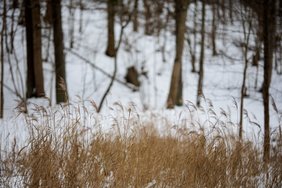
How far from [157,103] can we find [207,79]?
14.2ft

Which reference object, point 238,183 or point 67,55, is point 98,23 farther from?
point 238,183

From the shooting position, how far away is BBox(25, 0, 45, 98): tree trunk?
35.4 ft

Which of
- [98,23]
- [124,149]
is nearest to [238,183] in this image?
[124,149]

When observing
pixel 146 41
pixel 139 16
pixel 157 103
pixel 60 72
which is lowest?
pixel 157 103

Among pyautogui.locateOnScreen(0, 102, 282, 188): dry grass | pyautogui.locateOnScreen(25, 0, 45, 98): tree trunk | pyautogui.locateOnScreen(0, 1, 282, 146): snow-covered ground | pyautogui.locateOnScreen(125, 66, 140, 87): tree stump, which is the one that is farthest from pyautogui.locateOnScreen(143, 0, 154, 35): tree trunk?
pyautogui.locateOnScreen(0, 102, 282, 188): dry grass

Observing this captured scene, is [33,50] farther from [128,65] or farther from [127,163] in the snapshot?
[127,163]

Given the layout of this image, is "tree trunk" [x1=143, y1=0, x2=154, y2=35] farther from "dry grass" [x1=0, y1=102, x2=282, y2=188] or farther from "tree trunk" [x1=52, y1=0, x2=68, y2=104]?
"dry grass" [x1=0, y1=102, x2=282, y2=188]

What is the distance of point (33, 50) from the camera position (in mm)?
11156

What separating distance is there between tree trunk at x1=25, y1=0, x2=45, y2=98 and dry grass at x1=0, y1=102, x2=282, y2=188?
6.55 metres

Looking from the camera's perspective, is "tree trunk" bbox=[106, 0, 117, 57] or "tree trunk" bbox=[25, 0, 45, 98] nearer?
"tree trunk" bbox=[25, 0, 45, 98]

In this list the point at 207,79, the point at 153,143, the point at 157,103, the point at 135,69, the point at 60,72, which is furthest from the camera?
the point at 207,79

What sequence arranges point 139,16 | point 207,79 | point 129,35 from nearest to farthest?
point 207,79 < point 129,35 < point 139,16

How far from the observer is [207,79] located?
58.1ft

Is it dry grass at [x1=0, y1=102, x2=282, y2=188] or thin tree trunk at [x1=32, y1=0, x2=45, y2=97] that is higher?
thin tree trunk at [x1=32, y1=0, x2=45, y2=97]
